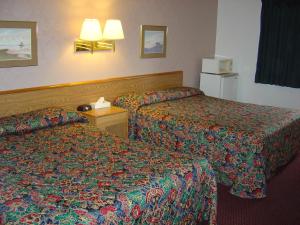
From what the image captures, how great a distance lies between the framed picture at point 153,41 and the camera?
13.5 feet

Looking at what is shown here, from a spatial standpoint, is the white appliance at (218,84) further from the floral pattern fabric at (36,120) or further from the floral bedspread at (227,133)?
the floral pattern fabric at (36,120)

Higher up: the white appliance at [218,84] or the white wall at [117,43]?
the white wall at [117,43]

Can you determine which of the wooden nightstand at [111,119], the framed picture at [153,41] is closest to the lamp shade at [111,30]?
the framed picture at [153,41]

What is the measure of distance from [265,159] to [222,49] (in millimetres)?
2642

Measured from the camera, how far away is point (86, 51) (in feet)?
11.7

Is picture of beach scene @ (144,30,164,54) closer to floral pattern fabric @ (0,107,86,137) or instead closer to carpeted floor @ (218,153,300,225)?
floral pattern fabric @ (0,107,86,137)

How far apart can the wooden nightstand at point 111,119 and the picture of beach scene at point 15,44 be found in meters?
0.78

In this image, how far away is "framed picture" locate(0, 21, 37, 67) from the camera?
2.89 m

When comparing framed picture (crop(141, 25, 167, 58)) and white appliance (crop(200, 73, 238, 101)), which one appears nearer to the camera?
framed picture (crop(141, 25, 167, 58))

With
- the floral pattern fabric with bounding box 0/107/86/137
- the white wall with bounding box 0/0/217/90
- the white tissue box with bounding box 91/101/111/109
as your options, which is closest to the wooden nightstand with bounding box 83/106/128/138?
the white tissue box with bounding box 91/101/111/109

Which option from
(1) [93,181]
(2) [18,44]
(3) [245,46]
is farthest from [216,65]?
(1) [93,181]

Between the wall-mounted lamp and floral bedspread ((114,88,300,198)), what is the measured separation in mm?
606

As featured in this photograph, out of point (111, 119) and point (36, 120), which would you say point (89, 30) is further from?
point (36, 120)

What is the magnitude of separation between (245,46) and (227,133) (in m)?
2.44
